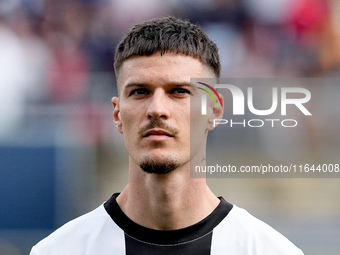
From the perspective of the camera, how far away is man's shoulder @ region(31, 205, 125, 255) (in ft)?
9.08

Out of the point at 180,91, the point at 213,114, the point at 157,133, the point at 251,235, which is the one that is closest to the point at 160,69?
the point at 180,91

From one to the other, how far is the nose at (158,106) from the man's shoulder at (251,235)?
73 centimetres

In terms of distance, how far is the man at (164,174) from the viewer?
8.23ft

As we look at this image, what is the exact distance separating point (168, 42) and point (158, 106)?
387 millimetres

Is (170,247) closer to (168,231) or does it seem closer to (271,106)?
(168,231)

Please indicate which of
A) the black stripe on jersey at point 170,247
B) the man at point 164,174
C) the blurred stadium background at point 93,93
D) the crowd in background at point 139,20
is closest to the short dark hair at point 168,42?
the man at point 164,174

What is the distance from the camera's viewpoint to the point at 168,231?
2.68 meters

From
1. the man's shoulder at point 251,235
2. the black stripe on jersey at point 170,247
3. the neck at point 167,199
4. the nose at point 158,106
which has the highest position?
the nose at point 158,106

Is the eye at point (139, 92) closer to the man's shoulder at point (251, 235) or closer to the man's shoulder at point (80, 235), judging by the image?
the man's shoulder at point (80, 235)

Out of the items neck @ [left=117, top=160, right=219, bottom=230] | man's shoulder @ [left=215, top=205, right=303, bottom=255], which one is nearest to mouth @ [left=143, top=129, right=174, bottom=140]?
neck @ [left=117, top=160, right=219, bottom=230]

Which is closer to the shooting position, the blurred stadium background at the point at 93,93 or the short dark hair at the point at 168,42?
the short dark hair at the point at 168,42

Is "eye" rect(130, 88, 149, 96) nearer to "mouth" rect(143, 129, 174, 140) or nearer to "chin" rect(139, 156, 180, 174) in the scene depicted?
"mouth" rect(143, 129, 174, 140)

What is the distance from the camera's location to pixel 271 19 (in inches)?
237

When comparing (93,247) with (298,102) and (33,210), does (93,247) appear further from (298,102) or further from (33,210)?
(298,102)
